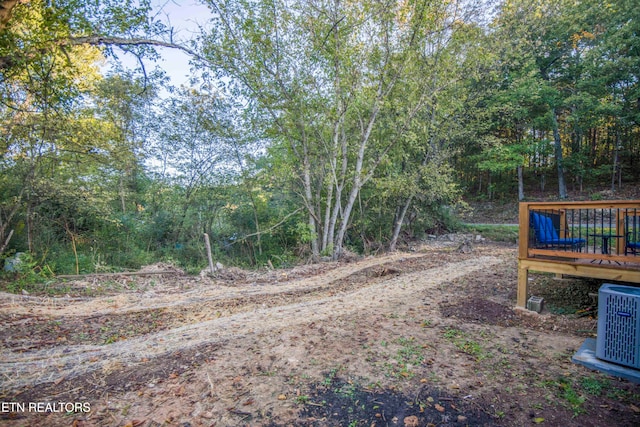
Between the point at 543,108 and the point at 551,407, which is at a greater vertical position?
the point at 543,108

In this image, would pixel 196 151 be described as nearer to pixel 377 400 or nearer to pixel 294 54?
pixel 294 54

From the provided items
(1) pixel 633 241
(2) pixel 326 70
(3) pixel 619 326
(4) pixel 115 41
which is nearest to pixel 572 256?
(3) pixel 619 326

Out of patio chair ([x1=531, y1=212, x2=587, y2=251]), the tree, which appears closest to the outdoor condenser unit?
patio chair ([x1=531, y1=212, x2=587, y2=251])

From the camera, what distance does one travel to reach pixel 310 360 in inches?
103

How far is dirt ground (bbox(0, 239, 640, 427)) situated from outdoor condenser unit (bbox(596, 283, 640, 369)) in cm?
21

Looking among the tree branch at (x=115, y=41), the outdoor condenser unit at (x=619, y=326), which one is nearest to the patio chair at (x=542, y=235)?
the outdoor condenser unit at (x=619, y=326)

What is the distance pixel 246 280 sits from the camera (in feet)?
20.6

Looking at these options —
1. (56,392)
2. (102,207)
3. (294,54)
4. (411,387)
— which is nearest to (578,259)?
(411,387)

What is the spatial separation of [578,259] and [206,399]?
14.4ft

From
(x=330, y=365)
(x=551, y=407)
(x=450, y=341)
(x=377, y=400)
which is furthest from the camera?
(x=450, y=341)

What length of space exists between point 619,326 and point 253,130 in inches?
349

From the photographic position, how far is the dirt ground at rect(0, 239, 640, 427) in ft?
6.31

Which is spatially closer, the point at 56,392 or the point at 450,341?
the point at 56,392

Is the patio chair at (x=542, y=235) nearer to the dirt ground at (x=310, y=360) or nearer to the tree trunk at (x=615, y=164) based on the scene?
the dirt ground at (x=310, y=360)
